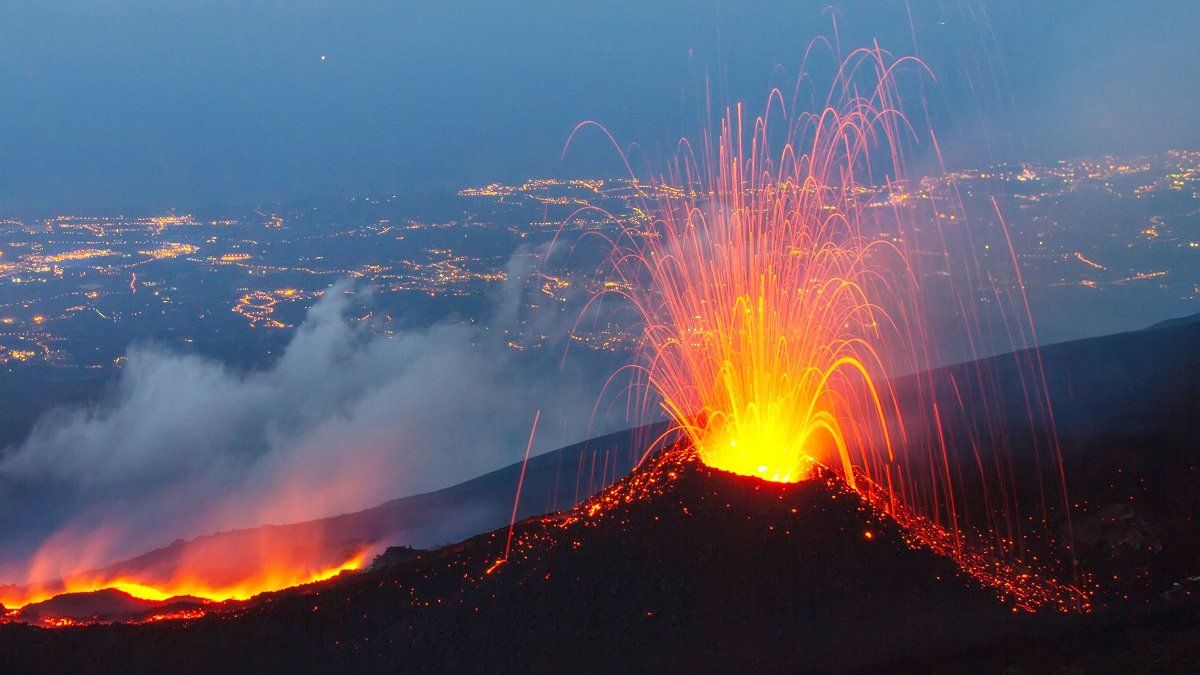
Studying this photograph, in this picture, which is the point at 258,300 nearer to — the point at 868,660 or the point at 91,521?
the point at 91,521

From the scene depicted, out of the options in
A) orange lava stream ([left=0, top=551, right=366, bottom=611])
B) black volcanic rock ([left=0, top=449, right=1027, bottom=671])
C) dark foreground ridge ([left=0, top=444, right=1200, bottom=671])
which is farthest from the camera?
orange lava stream ([left=0, top=551, right=366, bottom=611])

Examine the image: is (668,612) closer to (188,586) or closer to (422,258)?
(188,586)

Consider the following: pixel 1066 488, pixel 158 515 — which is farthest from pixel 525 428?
pixel 1066 488

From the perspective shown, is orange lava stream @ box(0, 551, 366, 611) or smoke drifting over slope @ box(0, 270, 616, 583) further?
smoke drifting over slope @ box(0, 270, 616, 583)

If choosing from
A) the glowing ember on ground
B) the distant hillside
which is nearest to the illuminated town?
the distant hillside

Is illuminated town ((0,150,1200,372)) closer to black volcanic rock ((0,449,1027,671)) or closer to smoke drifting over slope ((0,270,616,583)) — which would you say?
smoke drifting over slope ((0,270,616,583))

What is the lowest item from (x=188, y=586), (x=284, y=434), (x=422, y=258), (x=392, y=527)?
(x=392, y=527)

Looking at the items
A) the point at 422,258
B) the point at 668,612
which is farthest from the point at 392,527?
the point at 422,258
